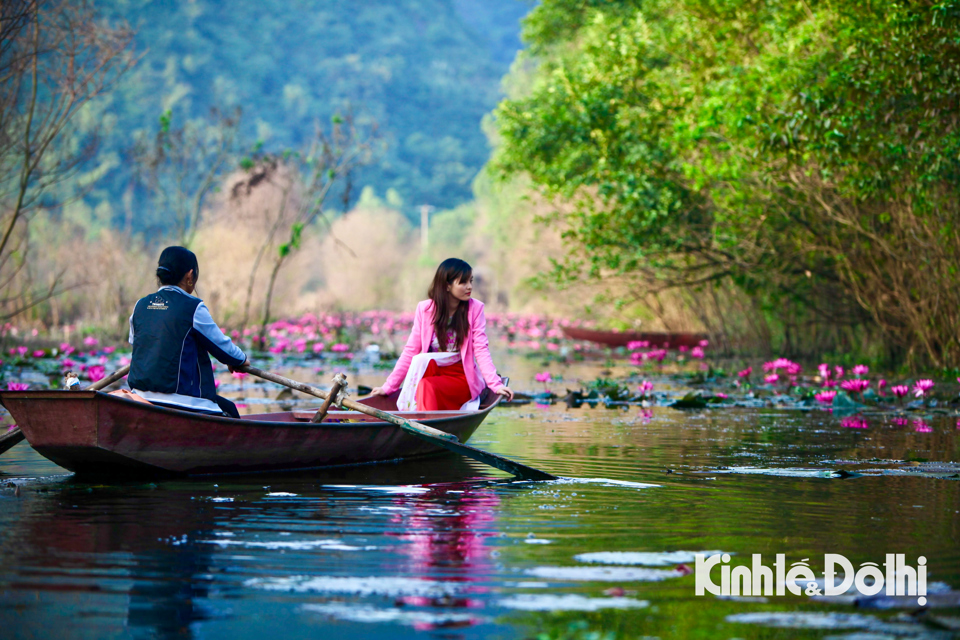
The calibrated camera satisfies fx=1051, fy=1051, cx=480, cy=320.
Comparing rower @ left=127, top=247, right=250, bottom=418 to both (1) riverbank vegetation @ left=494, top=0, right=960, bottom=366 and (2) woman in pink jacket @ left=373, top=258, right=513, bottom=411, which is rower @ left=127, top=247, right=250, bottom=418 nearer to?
(2) woman in pink jacket @ left=373, top=258, right=513, bottom=411

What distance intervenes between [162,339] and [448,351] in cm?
234

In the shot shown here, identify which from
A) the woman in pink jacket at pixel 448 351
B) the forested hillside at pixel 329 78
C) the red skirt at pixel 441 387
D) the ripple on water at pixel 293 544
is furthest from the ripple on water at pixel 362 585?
the forested hillside at pixel 329 78

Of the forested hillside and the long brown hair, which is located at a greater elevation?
the forested hillside

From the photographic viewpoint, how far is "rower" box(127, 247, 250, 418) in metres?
5.70

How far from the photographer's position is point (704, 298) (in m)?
21.2

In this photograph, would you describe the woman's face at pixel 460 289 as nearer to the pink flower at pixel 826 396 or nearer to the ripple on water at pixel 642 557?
the ripple on water at pixel 642 557

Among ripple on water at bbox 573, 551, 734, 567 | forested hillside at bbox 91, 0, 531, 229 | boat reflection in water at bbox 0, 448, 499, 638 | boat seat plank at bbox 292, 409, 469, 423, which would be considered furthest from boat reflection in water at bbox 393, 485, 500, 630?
forested hillside at bbox 91, 0, 531, 229

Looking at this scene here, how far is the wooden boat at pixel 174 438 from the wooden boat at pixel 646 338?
1507 centimetres

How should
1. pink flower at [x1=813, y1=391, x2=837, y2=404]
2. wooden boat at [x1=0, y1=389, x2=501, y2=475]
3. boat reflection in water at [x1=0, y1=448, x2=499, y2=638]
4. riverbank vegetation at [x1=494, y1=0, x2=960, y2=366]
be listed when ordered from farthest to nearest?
riverbank vegetation at [x1=494, y1=0, x2=960, y2=366], pink flower at [x1=813, y1=391, x2=837, y2=404], wooden boat at [x1=0, y1=389, x2=501, y2=475], boat reflection in water at [x1=0, y1=448, x2=499, y2=638]

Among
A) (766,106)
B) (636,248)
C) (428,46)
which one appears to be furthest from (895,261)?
(428,46)

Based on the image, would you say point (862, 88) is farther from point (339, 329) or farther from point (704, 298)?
point (339, 329)

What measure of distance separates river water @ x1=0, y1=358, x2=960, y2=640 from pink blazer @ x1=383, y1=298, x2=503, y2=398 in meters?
0.61

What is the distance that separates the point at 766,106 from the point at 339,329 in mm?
13281

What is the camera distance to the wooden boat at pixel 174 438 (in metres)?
5.19
